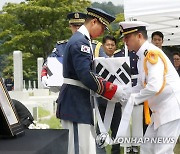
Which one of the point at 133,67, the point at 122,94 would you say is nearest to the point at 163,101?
the point at 122,94

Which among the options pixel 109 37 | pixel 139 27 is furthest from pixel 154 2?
pixel 139 27

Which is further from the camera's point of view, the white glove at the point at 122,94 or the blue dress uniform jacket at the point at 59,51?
the blue dress uniform jacket at the point at 59,51

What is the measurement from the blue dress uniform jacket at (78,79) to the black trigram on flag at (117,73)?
0.12 m

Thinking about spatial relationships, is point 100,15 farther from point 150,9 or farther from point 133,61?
point 150,9

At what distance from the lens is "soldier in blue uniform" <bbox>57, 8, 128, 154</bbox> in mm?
2967

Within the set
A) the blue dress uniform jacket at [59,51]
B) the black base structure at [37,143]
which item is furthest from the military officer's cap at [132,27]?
the black base structure at [37,143]

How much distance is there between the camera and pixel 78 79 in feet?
A: 10.1

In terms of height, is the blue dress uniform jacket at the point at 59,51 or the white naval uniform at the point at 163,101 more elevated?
the blue dress uniform jacket at the point at 59,51

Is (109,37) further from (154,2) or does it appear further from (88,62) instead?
(88,62)

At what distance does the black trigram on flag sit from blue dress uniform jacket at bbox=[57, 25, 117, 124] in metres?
0.12

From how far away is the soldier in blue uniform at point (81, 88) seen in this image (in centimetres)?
297

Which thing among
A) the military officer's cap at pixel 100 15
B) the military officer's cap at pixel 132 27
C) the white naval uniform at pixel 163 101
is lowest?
the white naval uniform at pixel 163 101

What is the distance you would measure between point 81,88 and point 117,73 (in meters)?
0.31

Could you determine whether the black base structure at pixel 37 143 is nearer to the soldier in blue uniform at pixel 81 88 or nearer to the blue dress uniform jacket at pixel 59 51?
the soldier in blue uniform at pixel 81 88
